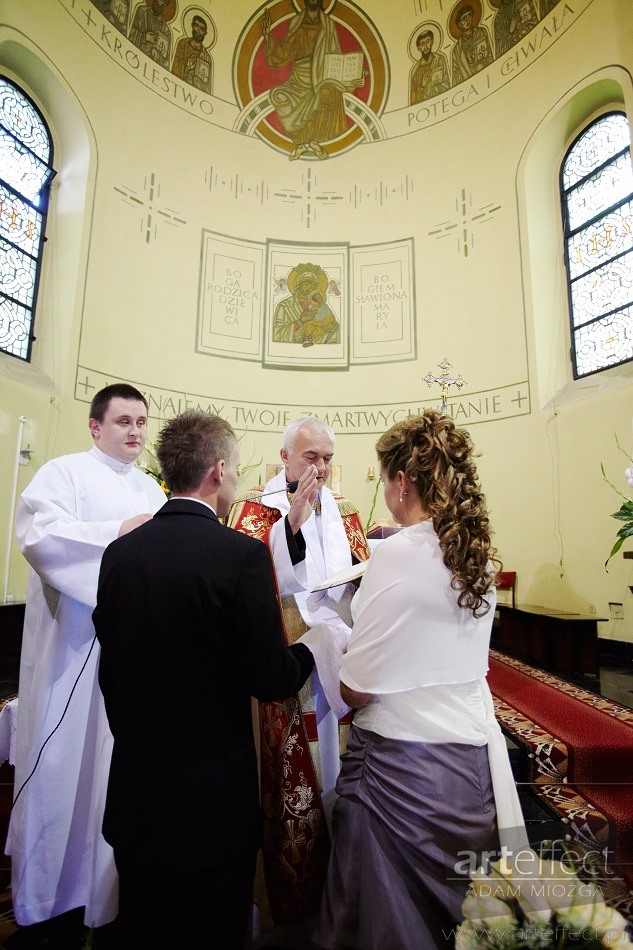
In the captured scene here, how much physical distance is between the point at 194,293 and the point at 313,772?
8492mm

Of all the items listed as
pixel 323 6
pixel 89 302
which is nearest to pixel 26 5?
pixel 89 302

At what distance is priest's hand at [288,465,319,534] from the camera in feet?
7.43

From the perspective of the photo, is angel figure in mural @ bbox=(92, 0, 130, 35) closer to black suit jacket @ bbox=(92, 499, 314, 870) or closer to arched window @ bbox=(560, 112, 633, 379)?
arched window @ bbox=(560, 112, 633, 379)

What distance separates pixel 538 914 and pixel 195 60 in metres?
11.7

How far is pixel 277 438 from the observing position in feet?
30.6

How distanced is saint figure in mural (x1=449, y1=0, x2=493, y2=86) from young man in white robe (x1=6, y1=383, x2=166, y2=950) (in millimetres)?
10300

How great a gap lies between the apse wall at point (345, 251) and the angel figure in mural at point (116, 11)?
0.22ft

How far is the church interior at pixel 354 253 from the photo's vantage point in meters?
7.22

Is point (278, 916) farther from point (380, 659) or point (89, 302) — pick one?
point (89, 302)

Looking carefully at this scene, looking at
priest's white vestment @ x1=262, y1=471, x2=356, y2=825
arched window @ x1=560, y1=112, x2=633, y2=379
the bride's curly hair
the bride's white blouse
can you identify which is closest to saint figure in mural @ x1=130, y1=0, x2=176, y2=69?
arched window @ x1=560, y1=112, x2=633, y2=379

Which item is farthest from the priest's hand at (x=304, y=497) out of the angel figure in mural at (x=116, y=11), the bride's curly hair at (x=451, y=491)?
the angel figure in mural at (x=116, y=11)

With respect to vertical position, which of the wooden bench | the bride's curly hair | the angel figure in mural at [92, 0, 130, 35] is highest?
the angel figure in mural at [92, 0, 130, 35]

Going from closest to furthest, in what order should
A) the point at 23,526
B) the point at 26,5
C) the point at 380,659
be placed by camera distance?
the point at 380,659, the point at 23,526, the point at 26,5

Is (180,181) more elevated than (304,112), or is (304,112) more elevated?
(304,112)
